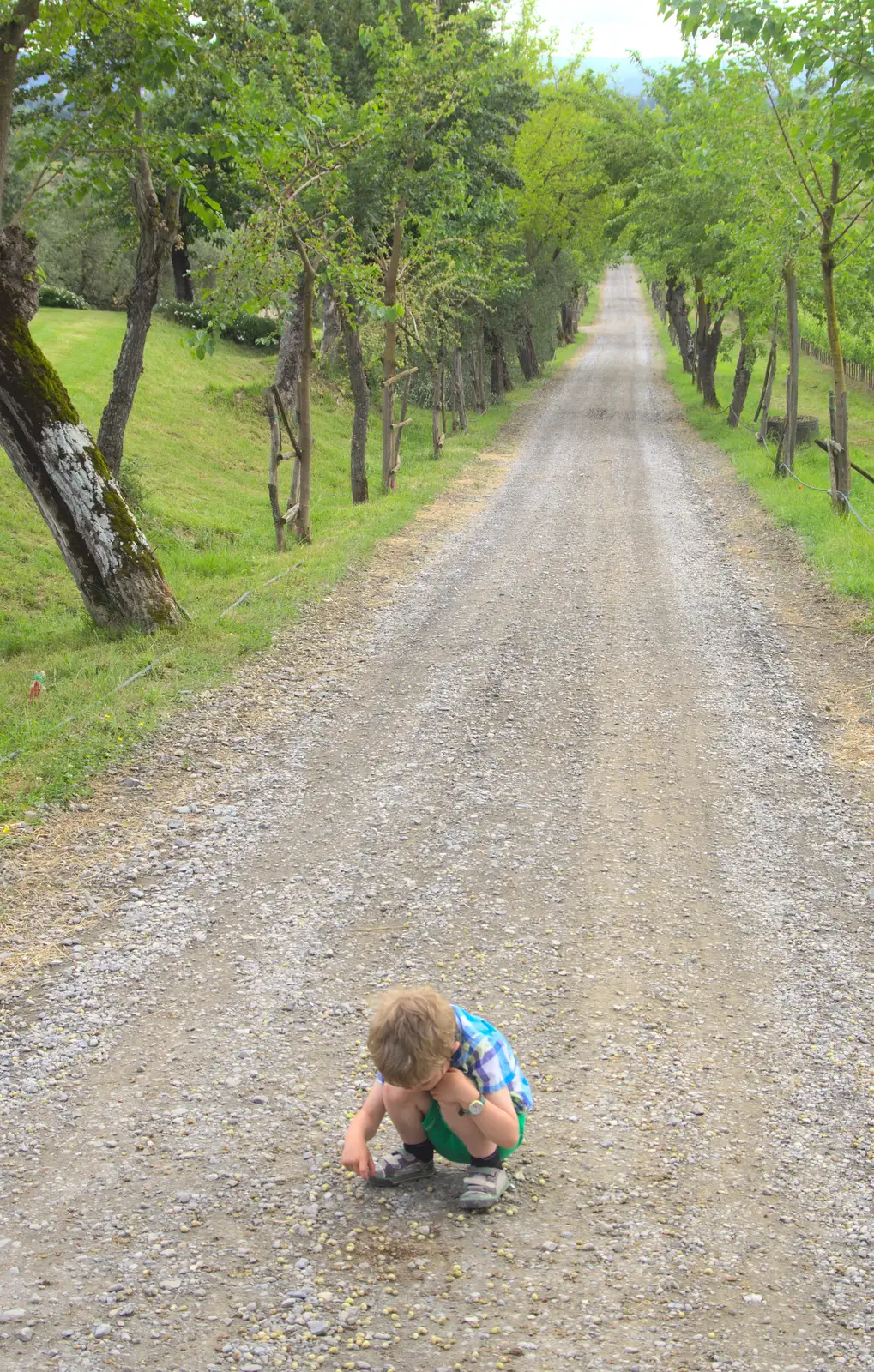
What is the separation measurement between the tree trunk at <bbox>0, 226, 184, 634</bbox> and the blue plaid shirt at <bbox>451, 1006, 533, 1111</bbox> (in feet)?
21.6

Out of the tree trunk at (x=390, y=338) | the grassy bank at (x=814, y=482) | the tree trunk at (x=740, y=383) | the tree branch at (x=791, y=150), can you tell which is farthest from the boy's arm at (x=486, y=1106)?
the tree trunk at (x=740, y=383)

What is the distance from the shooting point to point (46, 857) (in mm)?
5738

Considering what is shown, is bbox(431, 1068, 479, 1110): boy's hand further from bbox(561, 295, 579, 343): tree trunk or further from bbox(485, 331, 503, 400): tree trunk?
bbox(561, 295, 579, 343): tree trunk

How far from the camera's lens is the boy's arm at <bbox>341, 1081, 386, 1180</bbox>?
11.4 feet

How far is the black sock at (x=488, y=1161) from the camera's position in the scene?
3.52 metres

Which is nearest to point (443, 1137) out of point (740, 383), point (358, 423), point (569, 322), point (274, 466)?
point (274, 466)

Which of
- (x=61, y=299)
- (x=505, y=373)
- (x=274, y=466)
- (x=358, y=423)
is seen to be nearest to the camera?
(x=274, y=466)

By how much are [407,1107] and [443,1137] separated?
18 centimetres

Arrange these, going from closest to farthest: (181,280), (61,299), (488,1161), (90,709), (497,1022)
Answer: (488,1161) < (497,1022) < (90,709) < (61,299) < (181,280)

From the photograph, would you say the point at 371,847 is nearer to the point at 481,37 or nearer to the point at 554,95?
the point at 481,37

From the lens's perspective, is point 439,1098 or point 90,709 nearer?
point 439,1098

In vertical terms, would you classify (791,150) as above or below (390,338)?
above

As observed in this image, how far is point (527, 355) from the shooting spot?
38969 millimetres

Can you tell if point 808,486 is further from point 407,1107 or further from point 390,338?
point 407,1107
